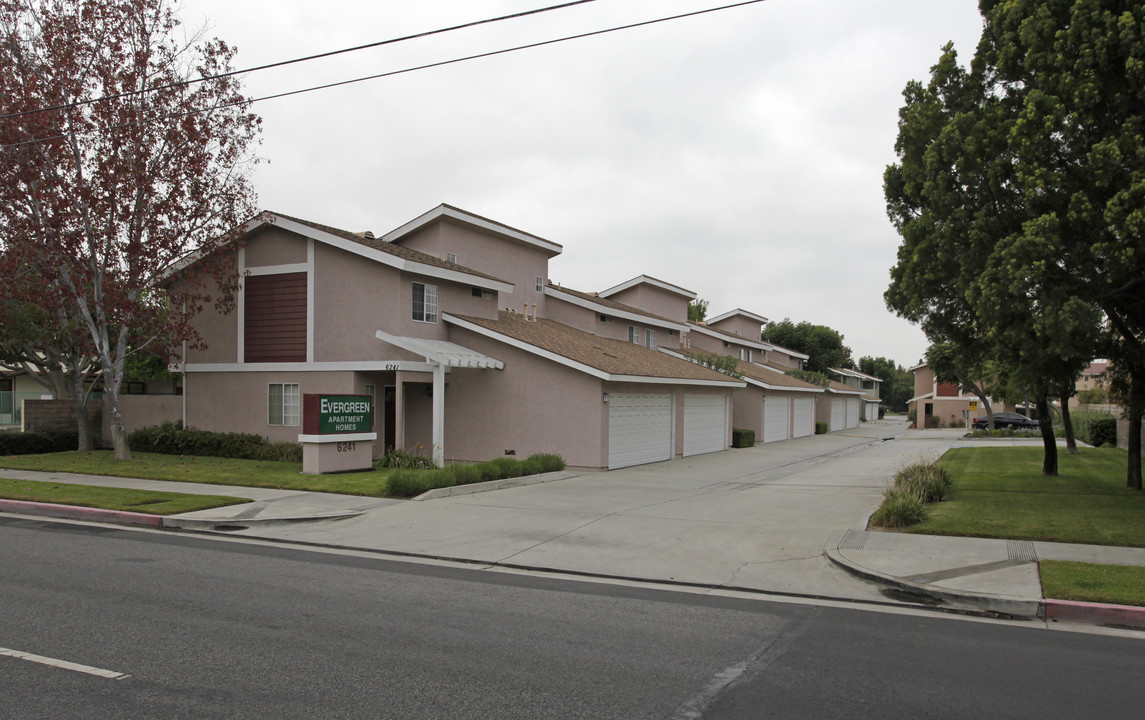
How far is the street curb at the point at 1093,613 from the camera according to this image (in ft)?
24.9

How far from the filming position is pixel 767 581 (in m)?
Result: 9.39

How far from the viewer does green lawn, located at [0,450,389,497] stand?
55.1ft

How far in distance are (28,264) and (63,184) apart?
2822 mm

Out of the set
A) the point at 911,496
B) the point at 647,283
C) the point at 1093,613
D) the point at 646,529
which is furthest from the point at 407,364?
the point at 647,283

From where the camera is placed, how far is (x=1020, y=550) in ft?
34.3

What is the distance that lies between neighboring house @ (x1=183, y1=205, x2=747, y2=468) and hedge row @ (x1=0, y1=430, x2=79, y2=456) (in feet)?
13.2

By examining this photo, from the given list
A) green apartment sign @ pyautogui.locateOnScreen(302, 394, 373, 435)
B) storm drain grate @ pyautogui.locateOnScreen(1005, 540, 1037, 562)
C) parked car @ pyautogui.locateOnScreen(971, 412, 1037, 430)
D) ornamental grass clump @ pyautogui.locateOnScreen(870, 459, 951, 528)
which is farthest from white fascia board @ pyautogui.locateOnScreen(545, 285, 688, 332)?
parked car @ pyautogui.locateOnScreen(971, 412, 1037, 430)

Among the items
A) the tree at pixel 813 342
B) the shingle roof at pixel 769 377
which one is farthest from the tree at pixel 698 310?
the shingle roof at pixel 769 377

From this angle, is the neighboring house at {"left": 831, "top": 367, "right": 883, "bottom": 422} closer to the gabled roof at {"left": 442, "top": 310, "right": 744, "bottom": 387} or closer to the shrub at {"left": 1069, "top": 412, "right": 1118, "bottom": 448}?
the shrub at {"left": 1069, "top": 412, "right": 1118, "bottom": 448}

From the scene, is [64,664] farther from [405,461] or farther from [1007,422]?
[1007,422]

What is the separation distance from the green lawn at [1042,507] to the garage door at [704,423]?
9265mm

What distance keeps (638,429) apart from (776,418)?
1772cm

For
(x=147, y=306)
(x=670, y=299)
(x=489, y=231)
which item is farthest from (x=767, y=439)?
(x=147, y=306)

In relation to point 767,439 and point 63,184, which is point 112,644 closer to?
point 63,184
